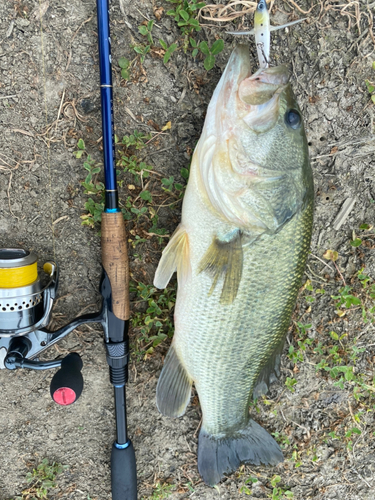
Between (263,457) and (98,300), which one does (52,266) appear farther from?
(263,457)

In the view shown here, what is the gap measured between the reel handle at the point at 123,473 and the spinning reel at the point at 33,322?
15.7 inches

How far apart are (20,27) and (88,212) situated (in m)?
0.84

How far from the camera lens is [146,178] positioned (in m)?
1.59

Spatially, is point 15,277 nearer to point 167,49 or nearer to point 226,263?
point 226,263

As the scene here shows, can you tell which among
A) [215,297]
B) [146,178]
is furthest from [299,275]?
[146,178]

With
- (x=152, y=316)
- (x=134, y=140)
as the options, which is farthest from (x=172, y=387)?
(x=134, y=140)

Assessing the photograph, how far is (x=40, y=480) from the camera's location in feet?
5.74

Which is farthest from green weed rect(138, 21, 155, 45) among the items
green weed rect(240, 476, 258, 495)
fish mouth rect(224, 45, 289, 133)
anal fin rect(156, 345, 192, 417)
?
green weed rect(240, 476, 258, 495)

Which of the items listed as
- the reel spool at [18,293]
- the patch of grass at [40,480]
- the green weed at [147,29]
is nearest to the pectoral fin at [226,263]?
the reel spool at [18,293]

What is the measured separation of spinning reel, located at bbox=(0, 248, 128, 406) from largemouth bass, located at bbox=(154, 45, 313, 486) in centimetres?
30

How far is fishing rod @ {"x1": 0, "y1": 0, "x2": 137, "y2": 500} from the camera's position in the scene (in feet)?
4.35

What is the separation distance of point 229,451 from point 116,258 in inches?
41.4

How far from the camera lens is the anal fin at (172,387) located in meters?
1.50

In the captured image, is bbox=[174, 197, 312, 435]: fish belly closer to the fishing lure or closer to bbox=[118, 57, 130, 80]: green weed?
the fishing lure
